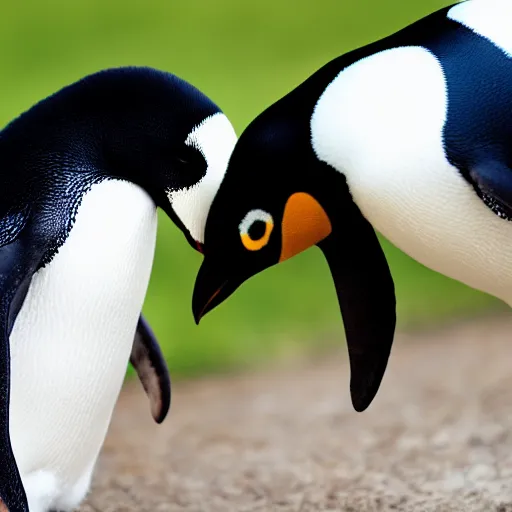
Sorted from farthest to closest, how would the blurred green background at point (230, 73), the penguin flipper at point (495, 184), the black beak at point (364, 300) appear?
the blurred green background at point (230, 73) < the black beak at point (364, 300) < the penguin flipper at point (495, 184)

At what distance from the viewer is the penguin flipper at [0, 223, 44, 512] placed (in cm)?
150

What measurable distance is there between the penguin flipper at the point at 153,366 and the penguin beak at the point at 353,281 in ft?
1.02

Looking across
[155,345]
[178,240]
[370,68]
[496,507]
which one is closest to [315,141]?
[370,68]

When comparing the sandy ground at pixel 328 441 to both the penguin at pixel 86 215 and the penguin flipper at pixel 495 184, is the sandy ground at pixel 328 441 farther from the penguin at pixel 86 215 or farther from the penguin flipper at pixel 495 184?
the penguin flipper at pixel 495 184

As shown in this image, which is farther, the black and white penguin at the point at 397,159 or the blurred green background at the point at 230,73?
the blurred green background at the point at 230,73

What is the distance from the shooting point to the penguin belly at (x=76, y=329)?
166 centimetres

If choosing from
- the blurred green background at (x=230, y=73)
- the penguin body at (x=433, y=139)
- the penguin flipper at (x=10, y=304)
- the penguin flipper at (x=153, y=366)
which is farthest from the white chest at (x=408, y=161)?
the blurred green background at (x=230, y=73)

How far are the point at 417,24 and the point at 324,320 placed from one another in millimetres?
2771

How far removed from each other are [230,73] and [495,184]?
3656 mm

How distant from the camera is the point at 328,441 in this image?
113 inches

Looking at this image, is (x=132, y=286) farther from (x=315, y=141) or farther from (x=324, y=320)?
(x=324, y=320)

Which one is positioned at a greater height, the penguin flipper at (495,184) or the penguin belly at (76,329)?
the penguin flipper at (495,184)

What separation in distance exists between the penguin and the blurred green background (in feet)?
7.32

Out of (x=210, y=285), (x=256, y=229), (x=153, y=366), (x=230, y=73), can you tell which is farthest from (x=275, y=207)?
(x=230, y=73)
